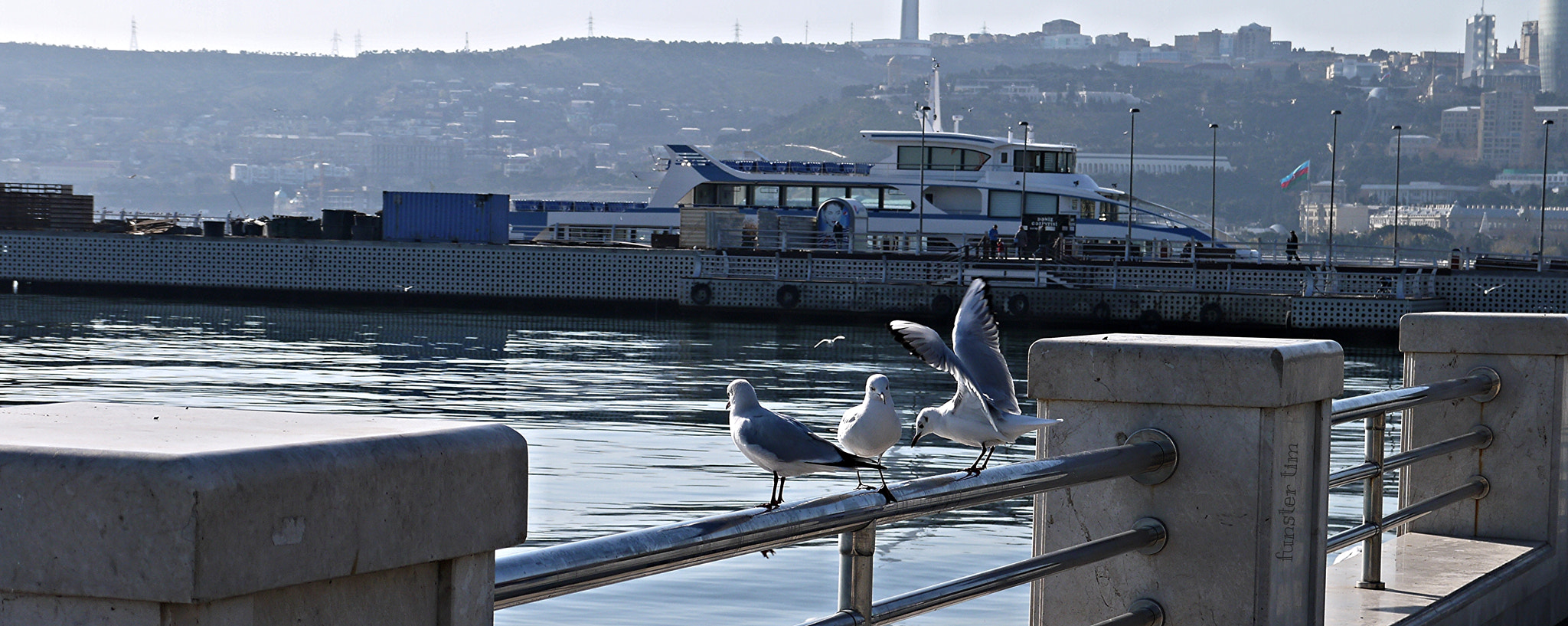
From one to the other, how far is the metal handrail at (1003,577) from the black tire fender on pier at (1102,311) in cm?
3381

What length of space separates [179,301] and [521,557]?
1738 inches

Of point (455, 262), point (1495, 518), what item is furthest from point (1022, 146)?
point (1495, 518)

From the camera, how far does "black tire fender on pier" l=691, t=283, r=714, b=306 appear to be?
130 feet

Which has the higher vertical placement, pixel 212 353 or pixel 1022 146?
pixel 1022 146

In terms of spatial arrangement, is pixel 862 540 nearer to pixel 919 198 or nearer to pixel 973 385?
pixel 973 385

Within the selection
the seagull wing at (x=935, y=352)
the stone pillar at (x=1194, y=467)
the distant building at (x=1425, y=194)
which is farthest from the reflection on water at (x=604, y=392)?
the distant building at (x=1425, y=194)

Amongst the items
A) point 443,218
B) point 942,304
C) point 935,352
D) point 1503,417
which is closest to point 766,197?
point 443,218

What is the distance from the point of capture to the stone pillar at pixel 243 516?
1410 millimetres

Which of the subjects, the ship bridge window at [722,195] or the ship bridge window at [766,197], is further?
the ship bridge window at [722,195]

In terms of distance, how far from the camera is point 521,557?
2.05 metres

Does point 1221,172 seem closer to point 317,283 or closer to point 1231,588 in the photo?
point 317,283

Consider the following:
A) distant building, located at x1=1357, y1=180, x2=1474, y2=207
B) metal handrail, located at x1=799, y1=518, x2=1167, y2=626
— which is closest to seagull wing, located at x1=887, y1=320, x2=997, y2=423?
metal handrail, located at x1=799, y1=518, x2=1167, y2=626

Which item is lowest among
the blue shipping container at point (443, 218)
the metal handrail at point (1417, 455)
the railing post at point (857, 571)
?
the metal handrail at point (1417, 455)

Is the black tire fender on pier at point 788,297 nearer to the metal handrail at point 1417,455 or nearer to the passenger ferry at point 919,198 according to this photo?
the passenger ferry at point 919,198
